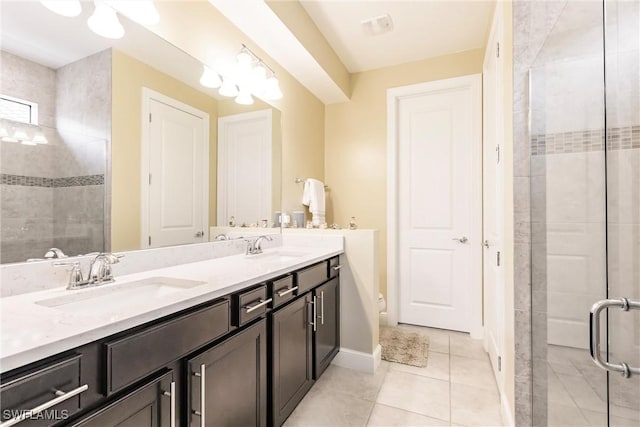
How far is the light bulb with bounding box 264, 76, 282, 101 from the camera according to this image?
2291mm

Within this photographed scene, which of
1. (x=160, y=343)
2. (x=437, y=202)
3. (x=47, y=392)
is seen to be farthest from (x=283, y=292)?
(x=437, y=202)

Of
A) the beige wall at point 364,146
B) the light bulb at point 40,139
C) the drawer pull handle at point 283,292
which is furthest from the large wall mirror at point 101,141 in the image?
the beige wall at point 364,146

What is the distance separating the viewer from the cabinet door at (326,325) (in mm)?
1818

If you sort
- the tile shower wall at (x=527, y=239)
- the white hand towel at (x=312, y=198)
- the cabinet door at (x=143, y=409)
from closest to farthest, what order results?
the cabinet door at (x=143, y=409) → the tile shower wall at (x=527, y=239) → the white hand towel at (x=312, y=198)

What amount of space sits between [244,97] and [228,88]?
0.16 metres

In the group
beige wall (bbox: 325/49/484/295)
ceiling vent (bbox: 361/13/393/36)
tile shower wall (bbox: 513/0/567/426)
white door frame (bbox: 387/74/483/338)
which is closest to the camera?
tile shower wall (bbox: 513/0/567/426)

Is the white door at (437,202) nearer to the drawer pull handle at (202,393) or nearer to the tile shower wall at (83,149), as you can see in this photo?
the drawer pull handle at (202,393)

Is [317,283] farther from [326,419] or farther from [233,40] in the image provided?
[233,40]

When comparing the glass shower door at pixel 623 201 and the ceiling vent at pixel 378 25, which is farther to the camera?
the ceiling vent at pixel 378 25

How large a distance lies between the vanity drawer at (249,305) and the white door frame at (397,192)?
1.90 meters

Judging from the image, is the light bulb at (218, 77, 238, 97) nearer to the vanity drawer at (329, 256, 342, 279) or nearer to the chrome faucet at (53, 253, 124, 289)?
the chrome faucet at (53, 253, 124, 289)

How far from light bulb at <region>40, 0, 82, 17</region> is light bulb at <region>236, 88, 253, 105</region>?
3.01 ft

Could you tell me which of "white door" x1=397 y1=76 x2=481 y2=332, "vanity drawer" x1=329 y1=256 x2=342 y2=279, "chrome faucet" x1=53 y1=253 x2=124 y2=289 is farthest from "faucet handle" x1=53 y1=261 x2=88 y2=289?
"white door" x1=397 y1=76 x2=481 y2=332

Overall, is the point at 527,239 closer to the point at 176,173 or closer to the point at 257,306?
the point at 257,306
